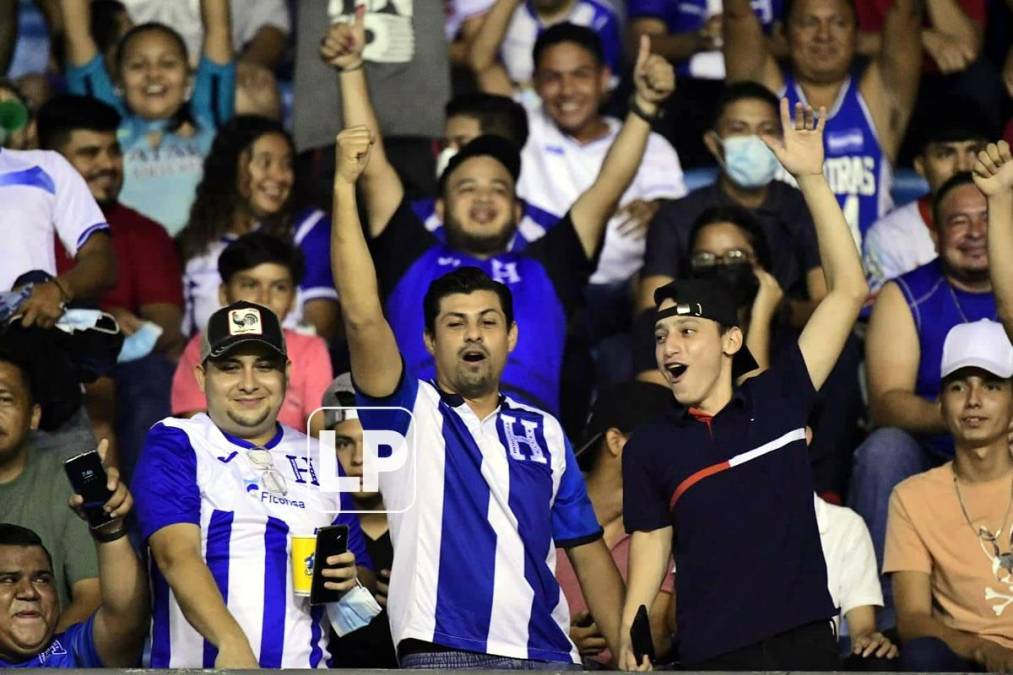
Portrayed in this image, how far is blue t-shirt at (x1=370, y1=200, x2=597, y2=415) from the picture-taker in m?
7.53

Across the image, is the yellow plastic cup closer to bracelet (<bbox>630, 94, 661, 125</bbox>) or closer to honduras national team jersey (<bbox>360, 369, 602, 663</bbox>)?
honduras national team jersey (<bbox>360, 369, 602, 663</bbox>)

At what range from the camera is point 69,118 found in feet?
28.6

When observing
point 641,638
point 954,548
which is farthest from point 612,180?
point 641,638

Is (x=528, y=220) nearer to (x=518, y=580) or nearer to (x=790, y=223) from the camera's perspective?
(x=790, y=223)

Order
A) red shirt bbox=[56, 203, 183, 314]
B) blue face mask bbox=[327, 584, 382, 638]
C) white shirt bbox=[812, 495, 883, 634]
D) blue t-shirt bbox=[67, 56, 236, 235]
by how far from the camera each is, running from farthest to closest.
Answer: blue t-shirt bbox=[67, 56, 236, 235]
red shirt bbox=[56, 203, 183, 314]
white shirt bbox=[812, 495, 883, 634]
blue face mask bbox=[327, 584, 382, 638]

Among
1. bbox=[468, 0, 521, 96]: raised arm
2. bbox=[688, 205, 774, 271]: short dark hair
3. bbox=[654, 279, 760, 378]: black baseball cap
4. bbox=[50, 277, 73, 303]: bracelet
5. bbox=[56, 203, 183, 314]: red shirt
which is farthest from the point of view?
bbox=[468, 0, 521, 96]: raised arm

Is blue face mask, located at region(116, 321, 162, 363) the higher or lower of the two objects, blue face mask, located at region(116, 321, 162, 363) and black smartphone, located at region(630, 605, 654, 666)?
the higher

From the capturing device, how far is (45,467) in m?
6.98

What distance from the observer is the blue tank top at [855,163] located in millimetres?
9047

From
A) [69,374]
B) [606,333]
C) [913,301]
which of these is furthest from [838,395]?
[69,374]

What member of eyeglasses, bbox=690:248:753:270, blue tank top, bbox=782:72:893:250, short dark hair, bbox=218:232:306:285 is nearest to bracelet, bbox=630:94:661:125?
eyeglasses, bbox=690:248:753:270

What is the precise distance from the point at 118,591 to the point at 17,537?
24.5 inches

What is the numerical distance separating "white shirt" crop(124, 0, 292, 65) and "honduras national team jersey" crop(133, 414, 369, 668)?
3980 mm

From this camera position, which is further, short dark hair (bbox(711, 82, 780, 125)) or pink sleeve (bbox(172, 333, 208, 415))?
short dark hair (bbox(711, 82, 780, 125))
